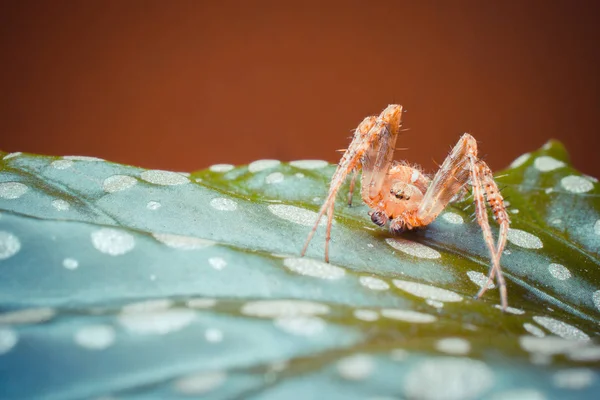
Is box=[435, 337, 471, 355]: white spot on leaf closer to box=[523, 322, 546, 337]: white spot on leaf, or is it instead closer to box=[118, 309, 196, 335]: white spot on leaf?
box=[523, 322, 546, 337]: white spot on leaf

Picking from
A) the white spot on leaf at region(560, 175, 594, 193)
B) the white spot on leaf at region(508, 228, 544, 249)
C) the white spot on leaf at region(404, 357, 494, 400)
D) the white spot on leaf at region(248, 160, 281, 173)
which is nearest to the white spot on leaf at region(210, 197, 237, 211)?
the white spot on leaf at region(248, 160, 281, 173)

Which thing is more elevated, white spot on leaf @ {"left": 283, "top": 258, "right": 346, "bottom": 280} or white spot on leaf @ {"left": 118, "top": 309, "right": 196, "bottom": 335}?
white spot on leaf @ {"left": 283, "top": 258, "right": 346, "bottom": 280}

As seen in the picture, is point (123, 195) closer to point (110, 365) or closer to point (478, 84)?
point (110, 365)

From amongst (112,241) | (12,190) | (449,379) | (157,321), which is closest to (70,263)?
(112,241)

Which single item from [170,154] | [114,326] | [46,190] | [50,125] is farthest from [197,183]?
[50,125]

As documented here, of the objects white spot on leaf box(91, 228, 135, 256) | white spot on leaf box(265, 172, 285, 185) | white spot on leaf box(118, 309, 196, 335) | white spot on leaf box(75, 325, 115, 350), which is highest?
white spot on leaf box(91, 228, 135, 256)

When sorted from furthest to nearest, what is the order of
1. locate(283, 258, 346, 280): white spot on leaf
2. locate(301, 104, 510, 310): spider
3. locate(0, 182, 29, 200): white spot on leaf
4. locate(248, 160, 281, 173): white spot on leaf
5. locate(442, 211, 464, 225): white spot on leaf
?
locate(248, 160, 281, 173): white spot on leaf
locate(442, 211, 464, 225): white spot on leaf
locate(301, 104, 510, 310): spider
locate(0, 182, 29, 200): white spot on leaf
locate(283, 258, 346, 280): white spot on leaf

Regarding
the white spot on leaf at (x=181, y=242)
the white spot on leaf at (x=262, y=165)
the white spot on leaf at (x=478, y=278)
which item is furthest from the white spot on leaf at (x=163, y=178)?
the white spot on leaf at (x=478, y=278)
